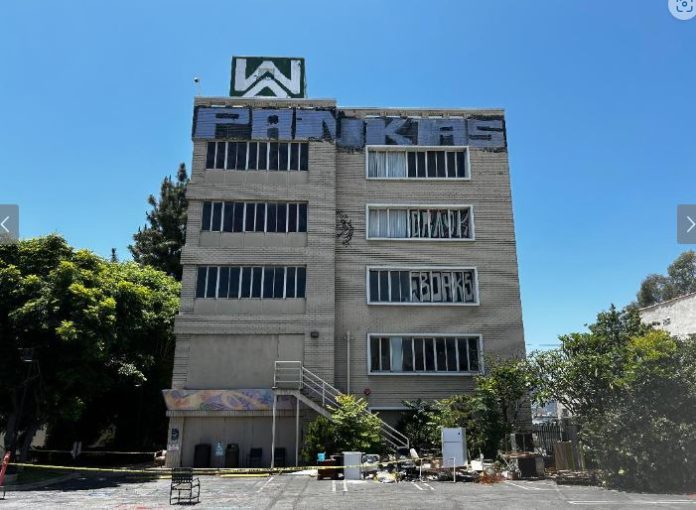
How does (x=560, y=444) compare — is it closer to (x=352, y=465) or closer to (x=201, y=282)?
(x=352, y=465)

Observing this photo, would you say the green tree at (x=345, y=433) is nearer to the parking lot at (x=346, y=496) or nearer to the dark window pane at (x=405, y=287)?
the parking lot at (x=346, y=496)

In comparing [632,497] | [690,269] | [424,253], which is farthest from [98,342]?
[690,269]

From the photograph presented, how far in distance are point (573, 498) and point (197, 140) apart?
23.8 meters

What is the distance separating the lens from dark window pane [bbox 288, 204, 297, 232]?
93.6ft

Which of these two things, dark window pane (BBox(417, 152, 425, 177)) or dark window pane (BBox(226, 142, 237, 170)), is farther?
dark window pane (BBox(417, 152, 425, 177))

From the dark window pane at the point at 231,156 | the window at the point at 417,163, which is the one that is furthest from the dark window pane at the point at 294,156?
the window at the point at 417,163

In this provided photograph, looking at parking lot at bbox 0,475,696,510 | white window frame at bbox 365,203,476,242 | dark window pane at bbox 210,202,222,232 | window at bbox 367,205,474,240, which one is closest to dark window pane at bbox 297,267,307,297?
white window frame at bbox 365,203,476,242

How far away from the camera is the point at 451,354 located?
90.4 feet

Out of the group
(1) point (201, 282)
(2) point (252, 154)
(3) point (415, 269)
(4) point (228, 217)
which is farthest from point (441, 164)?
(1) point (201, 282)

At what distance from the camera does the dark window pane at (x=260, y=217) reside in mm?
28422

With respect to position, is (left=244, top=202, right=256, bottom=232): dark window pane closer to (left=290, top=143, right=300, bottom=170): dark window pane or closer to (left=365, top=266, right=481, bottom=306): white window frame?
(left=290, top=143, right=300, bottom=170): dark window pane

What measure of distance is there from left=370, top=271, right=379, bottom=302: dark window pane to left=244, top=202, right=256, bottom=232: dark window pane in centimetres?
662

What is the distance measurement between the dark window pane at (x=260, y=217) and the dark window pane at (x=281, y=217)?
2.34 ft

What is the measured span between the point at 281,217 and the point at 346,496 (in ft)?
52.9
